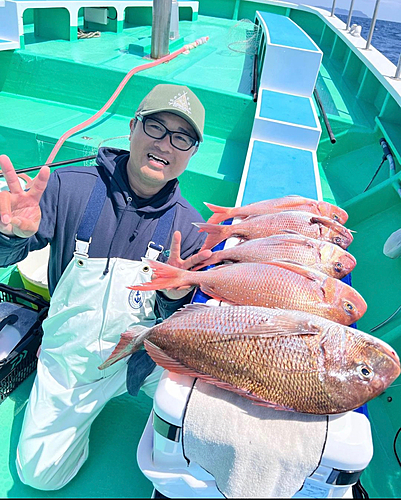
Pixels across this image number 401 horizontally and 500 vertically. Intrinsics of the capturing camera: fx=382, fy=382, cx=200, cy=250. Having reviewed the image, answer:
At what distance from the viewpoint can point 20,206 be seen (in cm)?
174

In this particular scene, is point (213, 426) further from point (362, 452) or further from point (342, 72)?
point (342, 72)

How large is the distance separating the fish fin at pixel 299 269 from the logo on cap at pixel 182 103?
89cm

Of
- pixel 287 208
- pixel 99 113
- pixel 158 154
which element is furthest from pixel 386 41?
pixel 158 154

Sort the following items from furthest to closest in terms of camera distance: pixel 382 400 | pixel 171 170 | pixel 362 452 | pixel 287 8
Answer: pixel 287 8, pixel 382 400, pixel 171 170, pixel 362 452

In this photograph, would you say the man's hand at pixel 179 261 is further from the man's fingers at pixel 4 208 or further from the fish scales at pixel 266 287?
the man's fingers at pixel 4 208

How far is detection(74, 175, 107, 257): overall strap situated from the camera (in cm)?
200

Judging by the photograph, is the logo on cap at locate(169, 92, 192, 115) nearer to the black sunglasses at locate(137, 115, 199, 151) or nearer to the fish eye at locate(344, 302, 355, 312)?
the black sunglasses at locate(137, 115, 199, 151)

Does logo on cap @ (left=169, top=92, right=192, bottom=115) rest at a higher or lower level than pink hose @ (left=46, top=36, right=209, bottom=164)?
higher

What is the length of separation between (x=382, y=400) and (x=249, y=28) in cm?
967

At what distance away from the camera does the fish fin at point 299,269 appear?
5.48ft

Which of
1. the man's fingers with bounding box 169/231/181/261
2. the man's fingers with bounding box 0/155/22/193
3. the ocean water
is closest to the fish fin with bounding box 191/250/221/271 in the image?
the man's fingers with bounding box 169/231/181/261

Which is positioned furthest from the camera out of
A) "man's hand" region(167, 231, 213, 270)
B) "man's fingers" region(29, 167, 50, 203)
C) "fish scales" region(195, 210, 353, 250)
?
"fish scales" region(195, 210, 353, 250)

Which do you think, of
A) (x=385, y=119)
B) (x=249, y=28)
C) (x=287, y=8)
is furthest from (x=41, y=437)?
(x=287, y=8)

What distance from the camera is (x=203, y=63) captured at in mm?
7531
